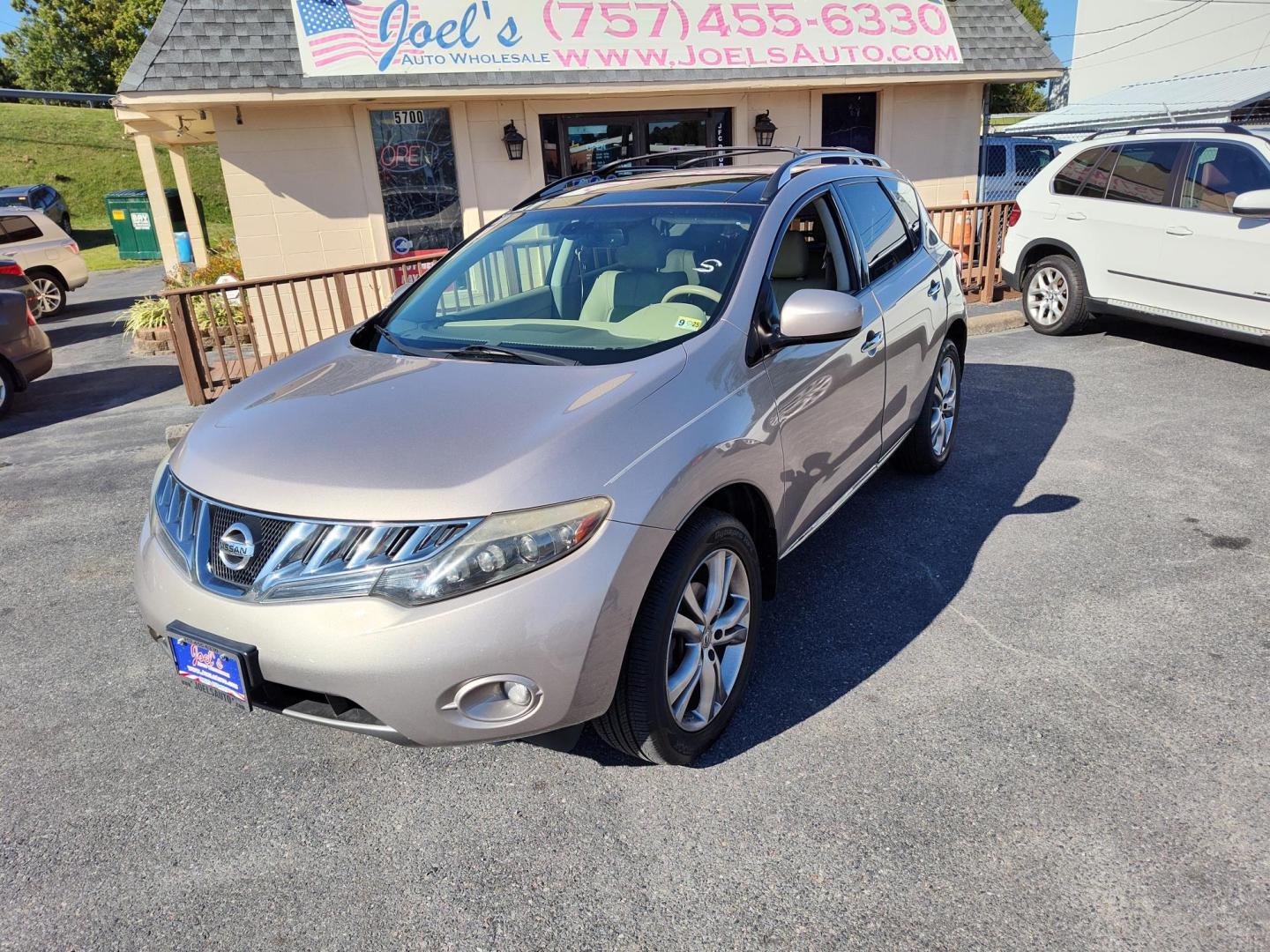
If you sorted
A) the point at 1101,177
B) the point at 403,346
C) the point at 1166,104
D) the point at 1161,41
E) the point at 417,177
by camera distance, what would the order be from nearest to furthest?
the point at 403,346, the point at 1101,177, the point at 417,177, the point at 1166,104, the point at 1161,41

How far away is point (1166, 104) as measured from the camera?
2641 cm

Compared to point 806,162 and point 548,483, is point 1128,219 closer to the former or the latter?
point 806,162

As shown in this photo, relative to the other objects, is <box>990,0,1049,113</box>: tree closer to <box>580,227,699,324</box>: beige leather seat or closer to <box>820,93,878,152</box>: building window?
<box>820,93,878,152</box>: building window

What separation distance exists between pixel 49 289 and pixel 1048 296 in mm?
15867

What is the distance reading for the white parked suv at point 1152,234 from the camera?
6547mm

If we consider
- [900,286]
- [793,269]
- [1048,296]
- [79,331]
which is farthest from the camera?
[79,331]

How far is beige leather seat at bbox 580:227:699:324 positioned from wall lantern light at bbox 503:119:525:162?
794 cm

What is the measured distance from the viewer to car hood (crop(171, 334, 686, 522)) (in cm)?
226

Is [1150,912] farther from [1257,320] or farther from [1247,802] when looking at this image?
[1257,320]

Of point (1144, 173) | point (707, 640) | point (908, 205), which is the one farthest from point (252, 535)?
point (1144, 173)

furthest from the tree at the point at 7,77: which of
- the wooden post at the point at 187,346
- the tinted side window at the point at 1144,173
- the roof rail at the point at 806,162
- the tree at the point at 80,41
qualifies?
the roof rail at the point at 806,162

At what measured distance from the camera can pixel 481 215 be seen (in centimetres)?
1095

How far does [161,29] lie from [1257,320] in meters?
10.6

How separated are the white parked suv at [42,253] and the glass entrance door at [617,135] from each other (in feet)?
32.5
